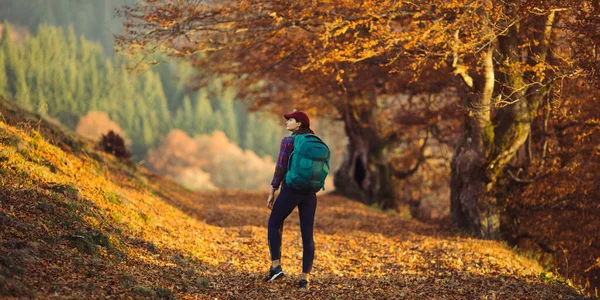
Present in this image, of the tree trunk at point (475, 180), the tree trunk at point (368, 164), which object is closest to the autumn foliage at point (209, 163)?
the tree trunk at point (368, 164)

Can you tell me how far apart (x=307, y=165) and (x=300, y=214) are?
0.69 m

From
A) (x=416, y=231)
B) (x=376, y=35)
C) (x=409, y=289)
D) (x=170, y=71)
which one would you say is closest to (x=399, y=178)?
(x=416, y=231)

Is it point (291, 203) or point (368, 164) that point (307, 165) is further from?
point (368, 164)

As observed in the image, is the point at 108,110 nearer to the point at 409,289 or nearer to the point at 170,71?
the point at 170,71

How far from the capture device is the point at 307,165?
21.6ft

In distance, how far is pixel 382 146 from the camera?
20.5 m

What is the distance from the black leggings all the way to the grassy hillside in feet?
1.81

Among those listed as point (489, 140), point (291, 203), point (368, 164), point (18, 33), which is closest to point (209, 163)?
point (18, 33)

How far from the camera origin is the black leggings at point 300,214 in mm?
6844

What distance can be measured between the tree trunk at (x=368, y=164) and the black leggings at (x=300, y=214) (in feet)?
43.0

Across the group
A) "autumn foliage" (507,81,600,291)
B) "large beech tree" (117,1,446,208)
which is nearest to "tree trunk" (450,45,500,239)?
"autumn foliage" (507,81,600,291)

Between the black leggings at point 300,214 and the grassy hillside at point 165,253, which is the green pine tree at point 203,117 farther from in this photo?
the black leggings at point 300,214

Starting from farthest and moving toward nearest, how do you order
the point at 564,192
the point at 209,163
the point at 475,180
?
A: 1. the point at 209,163
2. the point at 564,192
3. the point at 475,180

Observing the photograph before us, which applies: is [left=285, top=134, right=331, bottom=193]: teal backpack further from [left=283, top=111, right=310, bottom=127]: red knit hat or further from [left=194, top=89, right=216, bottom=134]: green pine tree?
[left=194, top=89, right=216, bottom=134]: green pine tree
